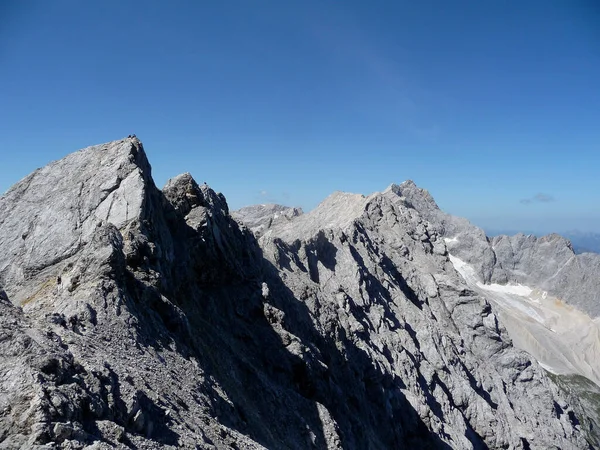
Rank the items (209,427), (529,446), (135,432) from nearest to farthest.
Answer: (135,432)
(209,427)
(529,446)

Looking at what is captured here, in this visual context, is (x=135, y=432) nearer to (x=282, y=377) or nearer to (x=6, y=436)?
(x=6, y=436)

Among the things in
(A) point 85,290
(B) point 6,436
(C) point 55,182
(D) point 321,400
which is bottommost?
(D) point 321,400

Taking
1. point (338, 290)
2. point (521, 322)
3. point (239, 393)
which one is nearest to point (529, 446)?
point (338, 290)

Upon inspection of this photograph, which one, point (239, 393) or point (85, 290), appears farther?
point (239, 393)

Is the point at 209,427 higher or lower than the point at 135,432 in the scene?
lower

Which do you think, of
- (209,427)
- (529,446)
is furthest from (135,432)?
(529,446)

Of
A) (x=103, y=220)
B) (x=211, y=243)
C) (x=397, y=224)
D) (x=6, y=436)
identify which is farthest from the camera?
(x=397, y=224)
